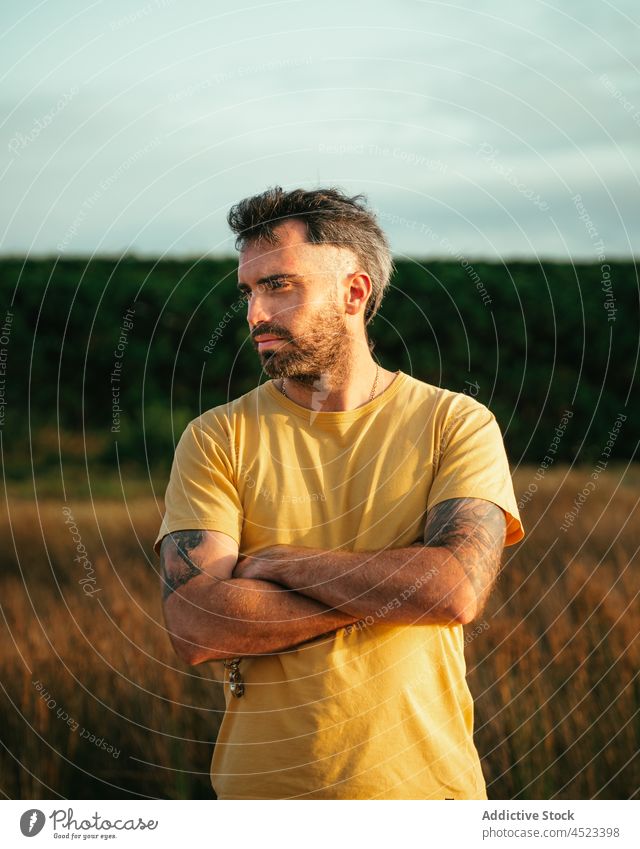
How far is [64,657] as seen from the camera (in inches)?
224

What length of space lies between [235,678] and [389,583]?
57 centimetres

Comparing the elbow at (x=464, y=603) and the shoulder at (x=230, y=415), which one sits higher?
the shoulder at (x=230, y=415)

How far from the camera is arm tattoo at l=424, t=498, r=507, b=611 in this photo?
3.03m

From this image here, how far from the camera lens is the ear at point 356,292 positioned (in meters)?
3.42

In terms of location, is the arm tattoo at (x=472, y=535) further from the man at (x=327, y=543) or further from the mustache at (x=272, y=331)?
the mustache at (x=272, y=331)

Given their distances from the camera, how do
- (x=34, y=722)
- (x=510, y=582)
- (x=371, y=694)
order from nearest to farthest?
(x=371, y=694) < (x=34, y=722) < (x=510, y=582)

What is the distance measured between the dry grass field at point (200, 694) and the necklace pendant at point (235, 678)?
6.41 feet

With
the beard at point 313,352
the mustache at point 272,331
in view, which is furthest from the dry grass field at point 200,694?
the mustache at point 272,331

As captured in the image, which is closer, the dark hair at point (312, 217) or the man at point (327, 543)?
the man at point (327, 543)

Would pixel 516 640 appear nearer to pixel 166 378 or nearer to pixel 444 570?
pixel 444 570

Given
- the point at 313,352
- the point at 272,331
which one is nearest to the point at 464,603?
the point at 313,352

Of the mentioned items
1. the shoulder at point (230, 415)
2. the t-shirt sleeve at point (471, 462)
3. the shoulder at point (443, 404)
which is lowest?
the t-shirt sleeve at point (471, 462)

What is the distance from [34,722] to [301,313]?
10.1 ft
